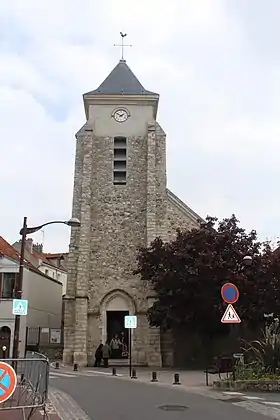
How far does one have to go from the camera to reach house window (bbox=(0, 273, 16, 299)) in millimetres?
36250

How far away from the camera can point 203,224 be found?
30250 mm

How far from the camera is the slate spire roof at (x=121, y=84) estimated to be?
37812mm

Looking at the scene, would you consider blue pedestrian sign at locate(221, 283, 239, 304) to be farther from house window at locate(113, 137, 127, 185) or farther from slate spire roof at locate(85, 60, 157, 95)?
slate spire roof at locate(85, 60, 157, 95)

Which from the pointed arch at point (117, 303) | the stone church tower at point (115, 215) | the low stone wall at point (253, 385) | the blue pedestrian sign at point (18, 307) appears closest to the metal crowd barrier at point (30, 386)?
the blue pedestrian sign at point (18, 307)

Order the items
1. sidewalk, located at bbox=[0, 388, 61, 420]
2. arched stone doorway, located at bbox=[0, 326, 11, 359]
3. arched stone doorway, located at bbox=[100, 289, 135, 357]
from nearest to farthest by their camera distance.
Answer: sidewalk, located at bbox=[0, 388, 61, 420]
arched stone doorway, located at bbox=[100, 289, 135, 357]
arched stone doorway, located at bbox=[0, 326, 11, 359]

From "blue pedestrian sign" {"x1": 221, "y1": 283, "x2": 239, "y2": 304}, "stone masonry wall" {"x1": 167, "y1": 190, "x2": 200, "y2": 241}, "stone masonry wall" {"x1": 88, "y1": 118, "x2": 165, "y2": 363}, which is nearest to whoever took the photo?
"blue pedestrian sign" {"x1": 221, "y1": 283, "x2": 239, "y2": 304}

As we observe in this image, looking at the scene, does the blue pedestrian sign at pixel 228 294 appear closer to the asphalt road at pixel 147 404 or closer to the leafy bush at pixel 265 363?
the leafy bush at pixel 265 363

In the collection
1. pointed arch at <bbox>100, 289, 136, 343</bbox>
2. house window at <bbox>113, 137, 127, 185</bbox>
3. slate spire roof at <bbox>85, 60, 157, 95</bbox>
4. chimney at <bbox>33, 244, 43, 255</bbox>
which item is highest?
slate spire roof at <bbox>85, 60, 157, 95</bbox>

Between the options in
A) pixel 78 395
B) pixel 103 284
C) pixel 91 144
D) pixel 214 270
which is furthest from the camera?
pixel 91 144

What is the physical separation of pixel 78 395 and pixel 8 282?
73.5 ft

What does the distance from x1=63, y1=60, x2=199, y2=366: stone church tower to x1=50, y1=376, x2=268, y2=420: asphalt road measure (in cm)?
1403

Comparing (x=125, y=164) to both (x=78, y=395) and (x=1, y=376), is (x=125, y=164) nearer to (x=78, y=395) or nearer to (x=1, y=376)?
(x=78, y=395)

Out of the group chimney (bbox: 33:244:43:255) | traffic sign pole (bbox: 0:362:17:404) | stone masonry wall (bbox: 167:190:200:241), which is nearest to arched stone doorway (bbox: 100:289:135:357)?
stone masonry wall (bbox: 167:190:200:241)

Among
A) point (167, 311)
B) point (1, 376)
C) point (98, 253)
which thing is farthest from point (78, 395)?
point (98, 253)
